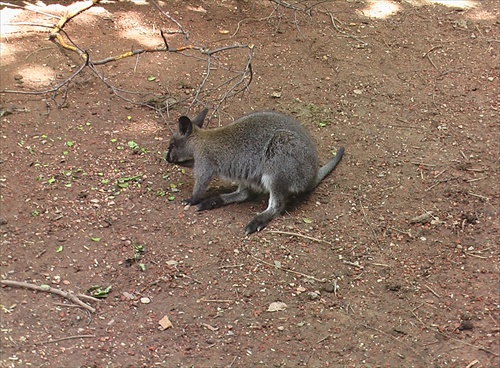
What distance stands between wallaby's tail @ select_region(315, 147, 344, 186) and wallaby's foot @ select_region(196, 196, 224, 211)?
0.94 m

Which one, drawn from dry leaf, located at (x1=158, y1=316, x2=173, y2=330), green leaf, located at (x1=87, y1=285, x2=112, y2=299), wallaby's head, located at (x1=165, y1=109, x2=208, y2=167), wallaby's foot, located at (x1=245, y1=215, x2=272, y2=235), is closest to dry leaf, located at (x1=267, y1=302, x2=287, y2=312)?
dry leaf, located at (x1=158, y1=316, x2=173, y2=330)

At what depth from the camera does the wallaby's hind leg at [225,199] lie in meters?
5.36

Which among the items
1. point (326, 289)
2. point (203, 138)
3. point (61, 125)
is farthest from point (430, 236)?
point (61, 125)

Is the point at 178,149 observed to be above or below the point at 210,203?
above

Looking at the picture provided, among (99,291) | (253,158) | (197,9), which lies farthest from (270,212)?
(197,9)

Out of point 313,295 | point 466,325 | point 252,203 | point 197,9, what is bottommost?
point 252,203

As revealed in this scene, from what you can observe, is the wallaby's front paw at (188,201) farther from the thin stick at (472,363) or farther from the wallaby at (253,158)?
the thin stick at (472,363)

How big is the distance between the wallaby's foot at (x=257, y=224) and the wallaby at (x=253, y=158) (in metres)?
0.02

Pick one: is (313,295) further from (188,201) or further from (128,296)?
(188,201)

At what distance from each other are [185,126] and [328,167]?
4.69 ft

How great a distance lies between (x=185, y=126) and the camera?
5.53 m

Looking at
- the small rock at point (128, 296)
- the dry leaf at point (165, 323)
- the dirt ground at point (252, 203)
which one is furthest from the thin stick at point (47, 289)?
the dry leaf at point (165, 323)

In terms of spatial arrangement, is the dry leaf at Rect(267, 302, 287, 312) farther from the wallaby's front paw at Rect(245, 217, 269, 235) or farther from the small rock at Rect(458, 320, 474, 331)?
the small rock at Rect(458, 320, 474, 331)

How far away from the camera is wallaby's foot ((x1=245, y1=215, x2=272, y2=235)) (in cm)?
503
